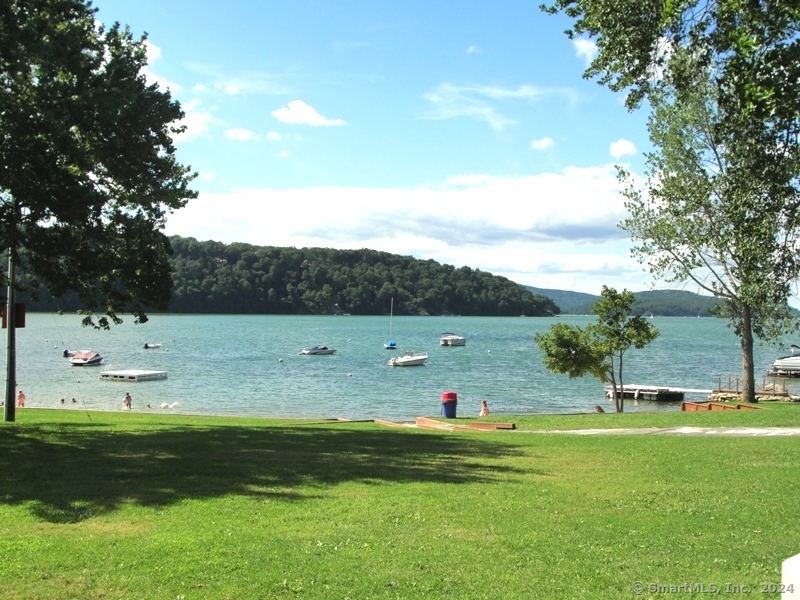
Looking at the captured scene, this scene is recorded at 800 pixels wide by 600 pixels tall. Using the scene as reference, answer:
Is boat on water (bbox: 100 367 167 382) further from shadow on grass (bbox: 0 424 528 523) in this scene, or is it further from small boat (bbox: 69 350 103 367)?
shadow on grass (bbox: 0 424 528 523)

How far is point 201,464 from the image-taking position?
40.4 feet

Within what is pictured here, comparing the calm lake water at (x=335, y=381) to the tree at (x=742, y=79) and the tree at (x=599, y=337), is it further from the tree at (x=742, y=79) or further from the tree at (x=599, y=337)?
the tree at (x=742, y=79)

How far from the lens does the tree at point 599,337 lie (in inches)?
1288

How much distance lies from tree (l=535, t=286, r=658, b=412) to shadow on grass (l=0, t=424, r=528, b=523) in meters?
16.4

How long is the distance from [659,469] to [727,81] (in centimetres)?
653

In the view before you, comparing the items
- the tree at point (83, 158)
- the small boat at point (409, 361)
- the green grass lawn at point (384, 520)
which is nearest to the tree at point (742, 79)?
the green grass lawn at point (384, 520)

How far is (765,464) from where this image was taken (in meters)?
12.9

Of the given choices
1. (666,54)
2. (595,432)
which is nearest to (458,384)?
(595,432)

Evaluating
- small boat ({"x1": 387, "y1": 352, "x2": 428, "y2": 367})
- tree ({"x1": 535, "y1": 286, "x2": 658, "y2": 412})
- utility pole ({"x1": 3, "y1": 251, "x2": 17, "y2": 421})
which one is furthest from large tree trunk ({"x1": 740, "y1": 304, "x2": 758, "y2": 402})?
small boat ({"x1": 387, "y1": 352, "x2": 428, "y2": 367})

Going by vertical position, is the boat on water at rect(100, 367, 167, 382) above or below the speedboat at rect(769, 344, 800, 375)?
below

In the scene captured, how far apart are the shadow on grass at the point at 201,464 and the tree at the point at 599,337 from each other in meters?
16.4

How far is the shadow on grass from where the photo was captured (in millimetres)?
9836

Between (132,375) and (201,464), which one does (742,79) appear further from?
(132,375)

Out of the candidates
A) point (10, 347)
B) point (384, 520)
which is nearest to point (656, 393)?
point (10, 347)
